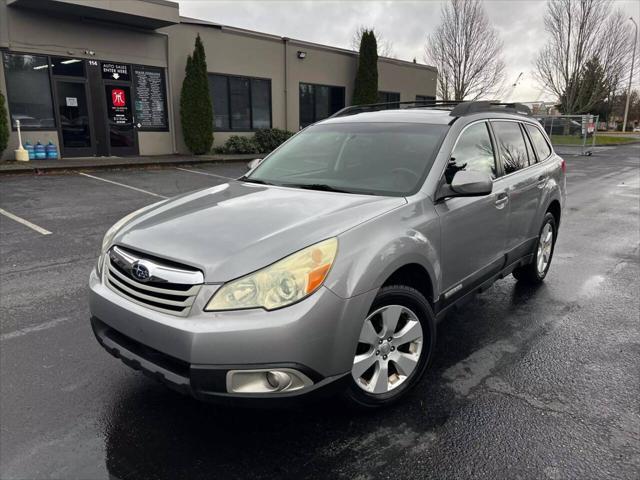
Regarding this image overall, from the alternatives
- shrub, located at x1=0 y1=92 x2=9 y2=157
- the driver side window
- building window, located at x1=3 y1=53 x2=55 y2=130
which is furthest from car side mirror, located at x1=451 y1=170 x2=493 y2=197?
building window, located at x1=3 y1=53 x2=55 y2=130

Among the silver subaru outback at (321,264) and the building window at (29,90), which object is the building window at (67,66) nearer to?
the building window at (29,90)

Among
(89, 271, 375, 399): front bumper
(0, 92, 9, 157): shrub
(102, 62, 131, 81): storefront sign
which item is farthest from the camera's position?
(102, 62, 131, 81): storefront sign

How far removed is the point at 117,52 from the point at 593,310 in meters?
15.8

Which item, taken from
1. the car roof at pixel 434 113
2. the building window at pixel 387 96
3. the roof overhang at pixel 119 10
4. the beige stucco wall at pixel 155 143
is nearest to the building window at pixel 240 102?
the beige stucco wall at pixel 155 143

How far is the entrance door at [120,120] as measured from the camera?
16.0 m

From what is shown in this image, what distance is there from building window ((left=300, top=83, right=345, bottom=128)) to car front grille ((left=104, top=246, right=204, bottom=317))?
19657 millimetres

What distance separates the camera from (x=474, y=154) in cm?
386

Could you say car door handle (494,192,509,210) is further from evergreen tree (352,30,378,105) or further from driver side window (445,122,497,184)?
evergreen tree (352,30,378,105)

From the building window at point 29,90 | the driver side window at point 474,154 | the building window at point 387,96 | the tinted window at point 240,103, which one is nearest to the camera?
the driver side window at point 474,154

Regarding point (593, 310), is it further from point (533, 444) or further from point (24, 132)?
point (24, 132)

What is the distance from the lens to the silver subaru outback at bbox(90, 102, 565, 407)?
7.62 feet

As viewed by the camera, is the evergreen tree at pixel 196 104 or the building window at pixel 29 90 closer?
the building window at pixel 29 90

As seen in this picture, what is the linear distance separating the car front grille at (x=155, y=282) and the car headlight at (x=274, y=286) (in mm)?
144

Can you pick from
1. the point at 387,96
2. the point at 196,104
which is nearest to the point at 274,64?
the point at 196,104
